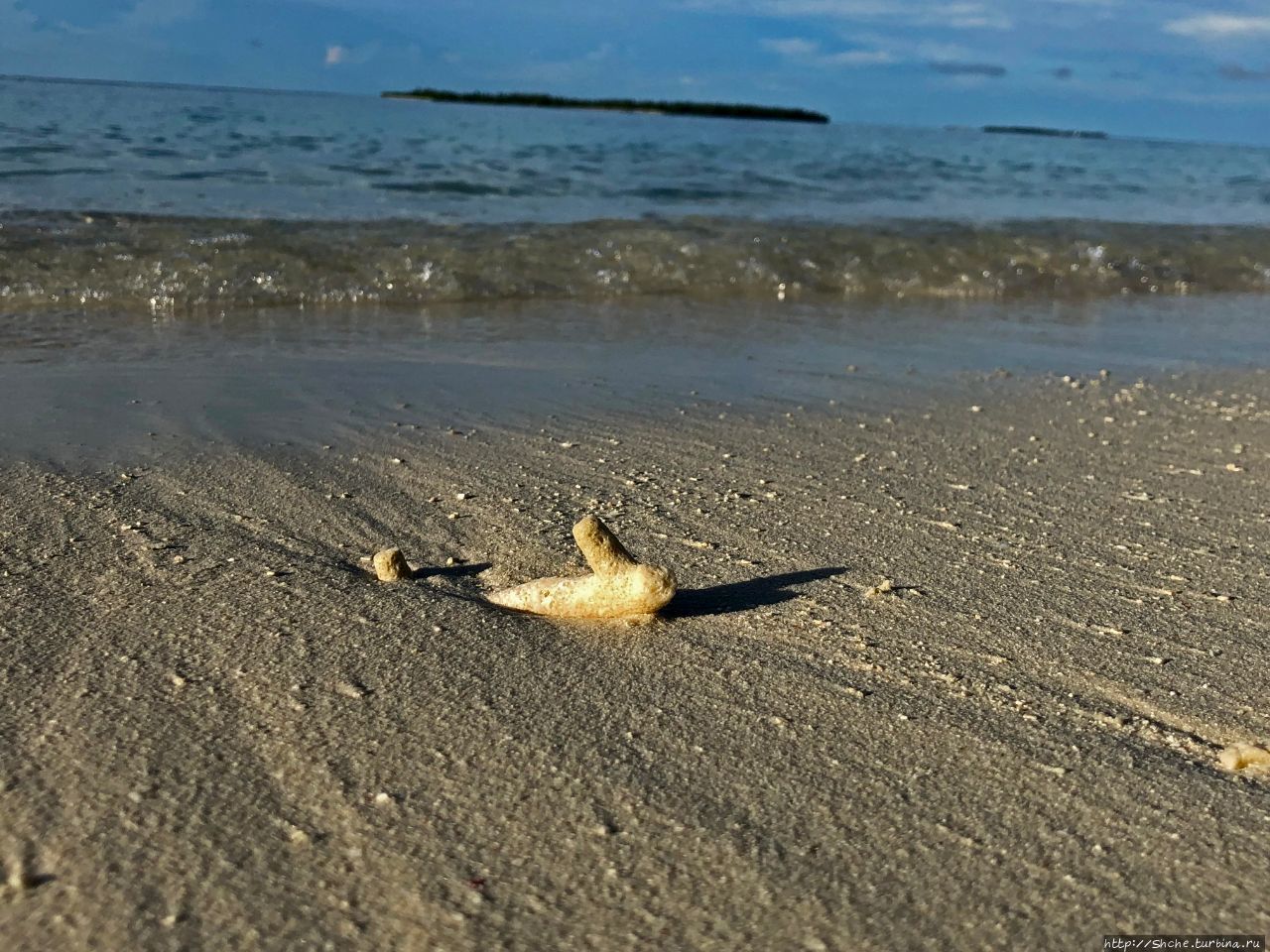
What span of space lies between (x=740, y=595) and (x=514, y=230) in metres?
6.72

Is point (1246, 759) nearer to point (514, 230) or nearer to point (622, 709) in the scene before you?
point (622, 709)

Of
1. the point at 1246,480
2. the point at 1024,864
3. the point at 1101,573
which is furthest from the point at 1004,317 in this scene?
the point at 1024,864

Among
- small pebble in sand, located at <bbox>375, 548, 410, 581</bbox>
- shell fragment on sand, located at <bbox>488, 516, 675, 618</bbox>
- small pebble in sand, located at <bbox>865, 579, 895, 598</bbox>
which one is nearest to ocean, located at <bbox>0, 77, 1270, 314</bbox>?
small pebble in sand, located at <bbox>375, 548, 410, 581</bbox>

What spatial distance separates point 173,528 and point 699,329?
12.7ft

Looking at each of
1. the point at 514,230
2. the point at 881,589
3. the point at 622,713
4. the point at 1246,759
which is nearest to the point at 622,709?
the point at 622,713

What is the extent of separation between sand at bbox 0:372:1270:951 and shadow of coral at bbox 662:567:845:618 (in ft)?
0.04

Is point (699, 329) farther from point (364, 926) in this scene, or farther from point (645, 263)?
point (364, 926)

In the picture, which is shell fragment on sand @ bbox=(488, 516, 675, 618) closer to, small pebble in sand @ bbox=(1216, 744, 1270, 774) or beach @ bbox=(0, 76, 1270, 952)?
beach @ bbox=(0, 76, 1270, 952)

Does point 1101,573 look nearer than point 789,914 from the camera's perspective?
No

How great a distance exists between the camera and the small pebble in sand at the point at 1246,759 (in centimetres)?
180

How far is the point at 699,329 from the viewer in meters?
6.18

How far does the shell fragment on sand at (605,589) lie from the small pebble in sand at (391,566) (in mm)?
269

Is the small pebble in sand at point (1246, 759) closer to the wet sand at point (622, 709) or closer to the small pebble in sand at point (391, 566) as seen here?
the wet sand at point (622, 709)

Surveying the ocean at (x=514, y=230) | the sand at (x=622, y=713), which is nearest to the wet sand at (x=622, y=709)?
the sand at (x=622, y=713)
